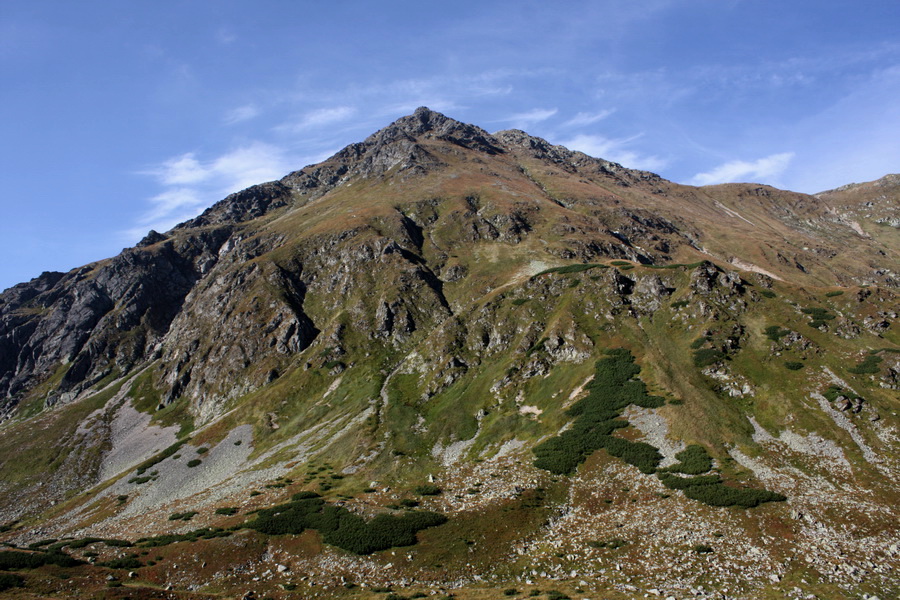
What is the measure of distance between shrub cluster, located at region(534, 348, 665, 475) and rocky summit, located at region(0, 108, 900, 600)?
439 millimetres

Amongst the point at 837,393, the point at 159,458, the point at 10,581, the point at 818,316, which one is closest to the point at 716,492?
the point at 837,393

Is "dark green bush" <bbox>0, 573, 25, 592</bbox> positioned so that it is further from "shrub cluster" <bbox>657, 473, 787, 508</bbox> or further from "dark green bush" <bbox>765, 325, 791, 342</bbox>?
"dark green bush" <bbox>765, 325, 791, 342</bbox>

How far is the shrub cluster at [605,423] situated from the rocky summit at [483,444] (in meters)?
0.44

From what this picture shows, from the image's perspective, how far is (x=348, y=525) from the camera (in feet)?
159

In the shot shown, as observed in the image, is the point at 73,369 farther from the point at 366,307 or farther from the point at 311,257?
the point at 366,307

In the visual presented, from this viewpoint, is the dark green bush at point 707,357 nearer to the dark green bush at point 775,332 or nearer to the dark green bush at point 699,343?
the dark green bush at point 699,343

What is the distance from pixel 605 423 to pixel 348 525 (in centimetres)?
4000

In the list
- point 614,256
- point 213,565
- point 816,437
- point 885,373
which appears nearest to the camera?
point 213,565

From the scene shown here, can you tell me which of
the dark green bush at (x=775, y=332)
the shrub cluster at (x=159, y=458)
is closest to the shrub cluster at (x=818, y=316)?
the dark green bush at (x=775, y=332)

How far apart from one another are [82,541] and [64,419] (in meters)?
119

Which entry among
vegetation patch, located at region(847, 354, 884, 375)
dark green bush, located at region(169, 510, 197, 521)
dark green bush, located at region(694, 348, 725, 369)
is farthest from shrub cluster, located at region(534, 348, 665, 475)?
dark green bush, located at region(169, 510, 197, 521)

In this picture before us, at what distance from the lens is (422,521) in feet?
158

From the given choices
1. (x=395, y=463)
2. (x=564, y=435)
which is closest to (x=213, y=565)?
(x=395, y=463)

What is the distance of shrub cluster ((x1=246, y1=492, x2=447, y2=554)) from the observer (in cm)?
4459
